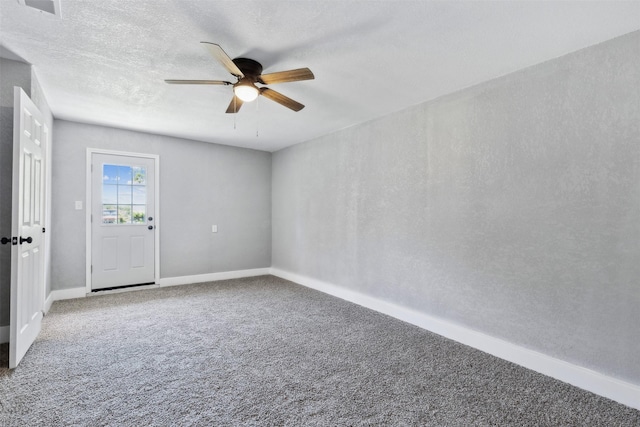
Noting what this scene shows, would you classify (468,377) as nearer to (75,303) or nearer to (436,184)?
(436,184)

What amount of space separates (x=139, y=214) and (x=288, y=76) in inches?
141

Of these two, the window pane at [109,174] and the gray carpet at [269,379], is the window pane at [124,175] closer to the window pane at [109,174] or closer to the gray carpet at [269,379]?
the window pane at [109,174]

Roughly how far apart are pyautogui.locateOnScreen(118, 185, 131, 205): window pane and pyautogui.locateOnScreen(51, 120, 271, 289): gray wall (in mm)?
425

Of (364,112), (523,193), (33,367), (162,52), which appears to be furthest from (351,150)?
(33,367)

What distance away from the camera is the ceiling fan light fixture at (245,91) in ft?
7.93

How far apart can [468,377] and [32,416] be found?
2763 mm

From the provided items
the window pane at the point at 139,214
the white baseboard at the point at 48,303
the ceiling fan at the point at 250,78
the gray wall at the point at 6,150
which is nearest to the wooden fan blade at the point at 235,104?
the ceiling fan at the point at 250,78

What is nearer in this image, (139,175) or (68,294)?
(68,294)

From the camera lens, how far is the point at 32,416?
5.74 feet

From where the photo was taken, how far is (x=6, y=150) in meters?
2.57

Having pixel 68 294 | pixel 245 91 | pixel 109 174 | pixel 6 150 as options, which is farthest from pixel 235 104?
pixel 68 294

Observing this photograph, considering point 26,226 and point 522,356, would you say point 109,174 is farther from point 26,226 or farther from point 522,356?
point 522,356

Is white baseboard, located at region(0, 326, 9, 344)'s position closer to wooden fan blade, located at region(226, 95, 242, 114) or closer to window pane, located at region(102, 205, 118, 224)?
window pane, located at region(102, 205, 118, 224)

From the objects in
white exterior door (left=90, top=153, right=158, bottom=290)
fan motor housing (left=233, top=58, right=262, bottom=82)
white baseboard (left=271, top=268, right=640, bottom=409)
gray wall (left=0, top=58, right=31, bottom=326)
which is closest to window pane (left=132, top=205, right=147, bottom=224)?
white exterior door (left=90, top=153, right=158, bottom=290)
